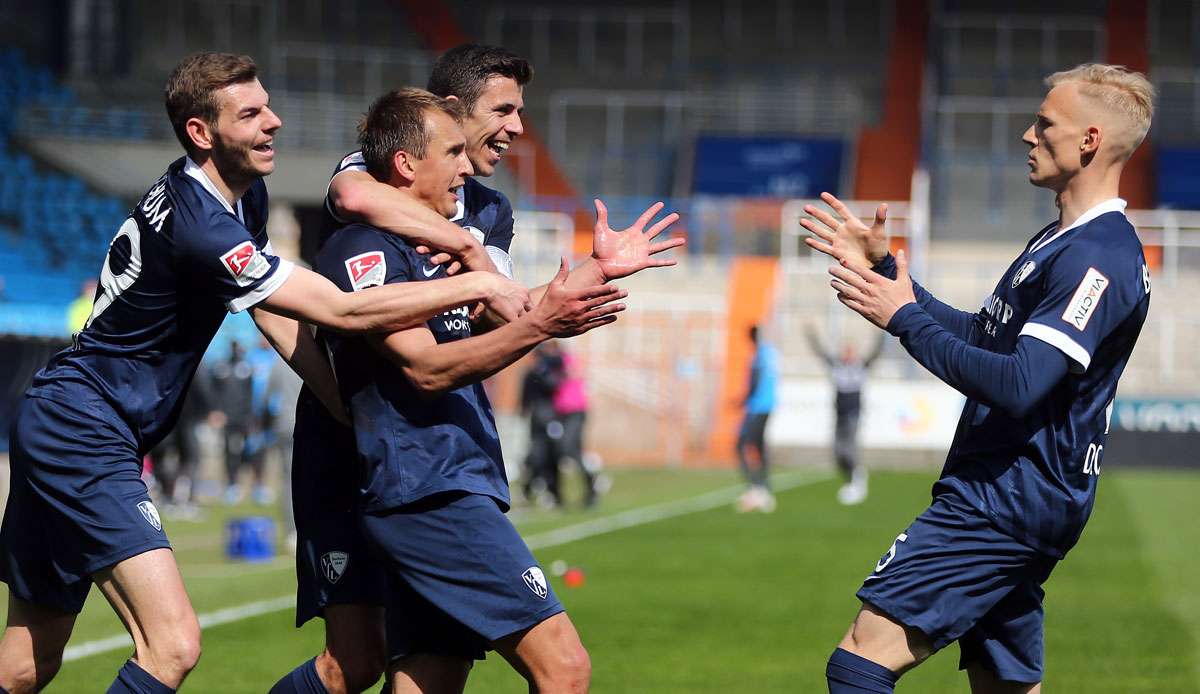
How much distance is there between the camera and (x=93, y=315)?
5344 mm

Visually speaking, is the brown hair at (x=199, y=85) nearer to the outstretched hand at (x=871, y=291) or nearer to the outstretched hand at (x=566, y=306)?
the outstretched hand at (x=566, y=306)

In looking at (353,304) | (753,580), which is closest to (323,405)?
(353,304)

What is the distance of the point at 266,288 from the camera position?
503cm

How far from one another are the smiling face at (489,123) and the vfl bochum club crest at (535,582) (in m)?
1.50

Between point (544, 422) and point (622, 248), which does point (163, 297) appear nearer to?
point (622, 248)

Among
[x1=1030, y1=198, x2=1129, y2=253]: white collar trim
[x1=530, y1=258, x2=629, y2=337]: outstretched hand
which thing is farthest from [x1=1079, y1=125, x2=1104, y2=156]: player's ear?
[x1=530, y1=258, x2=629, y2=337]: outstretched hand

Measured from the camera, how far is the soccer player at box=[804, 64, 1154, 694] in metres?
4.85

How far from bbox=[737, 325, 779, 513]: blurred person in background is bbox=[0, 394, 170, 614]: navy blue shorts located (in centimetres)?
1436

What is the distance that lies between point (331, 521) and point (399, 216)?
116cm

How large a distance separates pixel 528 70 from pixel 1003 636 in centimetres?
259

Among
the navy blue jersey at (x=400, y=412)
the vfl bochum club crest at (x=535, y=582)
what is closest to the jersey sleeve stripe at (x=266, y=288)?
the navy blue jersey at (x=400, y=412)

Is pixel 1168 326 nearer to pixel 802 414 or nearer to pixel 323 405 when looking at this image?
pixel 802 414

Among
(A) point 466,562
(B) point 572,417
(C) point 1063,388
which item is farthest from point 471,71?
(B) point 572,417

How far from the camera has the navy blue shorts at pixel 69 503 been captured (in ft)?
16.9
